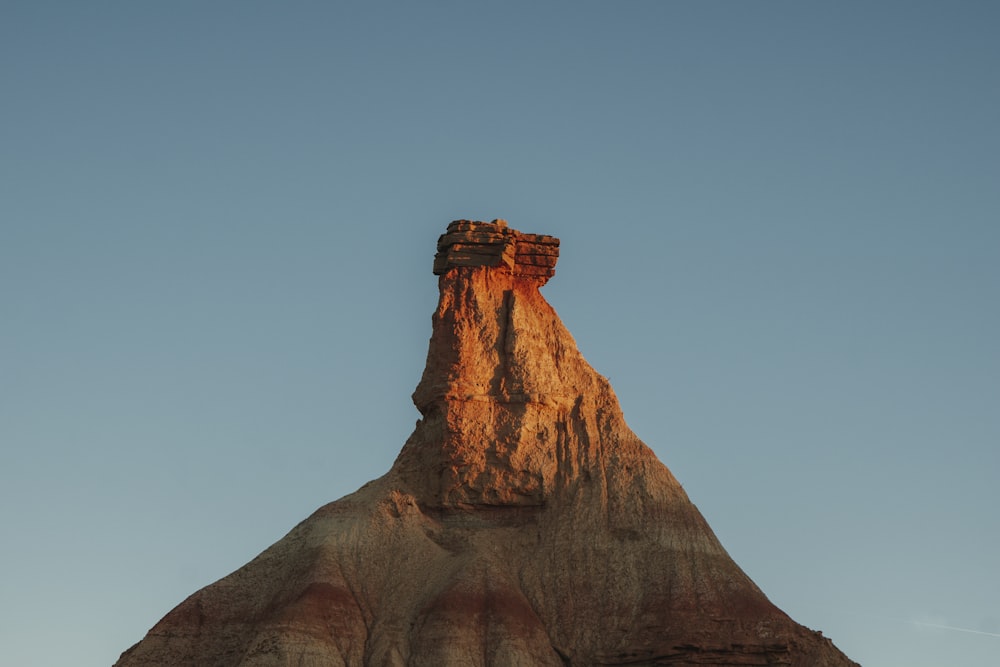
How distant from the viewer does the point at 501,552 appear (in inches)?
2416

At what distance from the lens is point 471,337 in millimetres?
64812

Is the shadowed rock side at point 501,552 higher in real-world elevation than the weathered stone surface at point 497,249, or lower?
lower

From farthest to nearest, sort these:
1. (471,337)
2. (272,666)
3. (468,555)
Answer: (471,337) < (468,555) < (272,666)

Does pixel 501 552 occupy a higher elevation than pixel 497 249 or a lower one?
lower

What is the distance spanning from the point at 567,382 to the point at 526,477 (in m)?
4.62

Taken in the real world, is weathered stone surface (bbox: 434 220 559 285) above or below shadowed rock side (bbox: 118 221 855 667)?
above

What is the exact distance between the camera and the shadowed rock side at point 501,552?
188ft

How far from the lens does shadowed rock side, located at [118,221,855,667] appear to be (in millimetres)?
57188

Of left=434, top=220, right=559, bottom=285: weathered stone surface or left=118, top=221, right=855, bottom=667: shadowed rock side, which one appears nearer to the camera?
left=118, top=221, right=855, bottom=667: shadowed rock side

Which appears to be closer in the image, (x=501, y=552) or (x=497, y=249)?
(x=501, y=552)

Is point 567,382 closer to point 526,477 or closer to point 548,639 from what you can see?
point 526,477

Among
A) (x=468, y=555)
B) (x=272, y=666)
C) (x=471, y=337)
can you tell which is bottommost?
(x=272, y=666)

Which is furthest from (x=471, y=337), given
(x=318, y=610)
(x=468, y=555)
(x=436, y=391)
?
(x=318, y=610)

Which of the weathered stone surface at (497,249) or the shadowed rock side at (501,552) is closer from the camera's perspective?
the shadowed rock side at (501,552)
